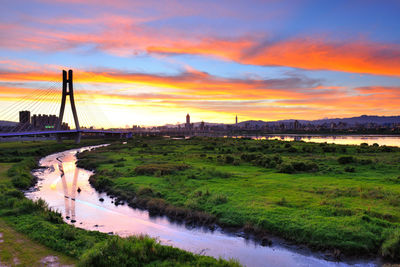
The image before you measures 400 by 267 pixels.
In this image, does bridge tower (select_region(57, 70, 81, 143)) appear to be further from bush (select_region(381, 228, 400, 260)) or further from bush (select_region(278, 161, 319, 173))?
bush (select_region(381, 228, 400, 260))

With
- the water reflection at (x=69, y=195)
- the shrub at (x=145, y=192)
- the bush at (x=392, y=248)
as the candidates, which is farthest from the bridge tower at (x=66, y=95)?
the bush at (x=392, y=248)

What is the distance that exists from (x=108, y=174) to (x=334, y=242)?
2697cm

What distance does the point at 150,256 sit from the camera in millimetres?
11609

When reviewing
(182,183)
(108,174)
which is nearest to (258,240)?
(182,183)

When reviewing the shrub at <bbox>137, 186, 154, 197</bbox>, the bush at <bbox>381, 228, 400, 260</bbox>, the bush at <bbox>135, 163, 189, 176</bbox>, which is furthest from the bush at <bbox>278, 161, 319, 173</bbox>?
the bush at <bbox>381, 228, 400, 260</bbox>

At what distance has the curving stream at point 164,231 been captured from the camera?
45.7 feet

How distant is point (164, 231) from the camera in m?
17.7

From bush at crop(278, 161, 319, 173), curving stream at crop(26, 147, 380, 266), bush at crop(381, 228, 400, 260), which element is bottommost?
curving stream at crop(26, 147, 380, 266)

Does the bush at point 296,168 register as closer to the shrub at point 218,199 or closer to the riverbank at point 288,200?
the riverbank at point 288,200

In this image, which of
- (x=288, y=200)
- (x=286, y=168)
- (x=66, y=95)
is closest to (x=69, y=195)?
(x=288, y=200)

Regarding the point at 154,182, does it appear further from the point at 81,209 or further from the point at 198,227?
the point at 198,227

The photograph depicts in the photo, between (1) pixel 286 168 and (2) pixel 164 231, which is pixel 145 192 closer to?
(2) pixel 164 231

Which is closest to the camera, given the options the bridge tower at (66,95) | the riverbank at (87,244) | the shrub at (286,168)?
the riverbank at (87,244)

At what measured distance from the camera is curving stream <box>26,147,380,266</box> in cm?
Result: 1393
